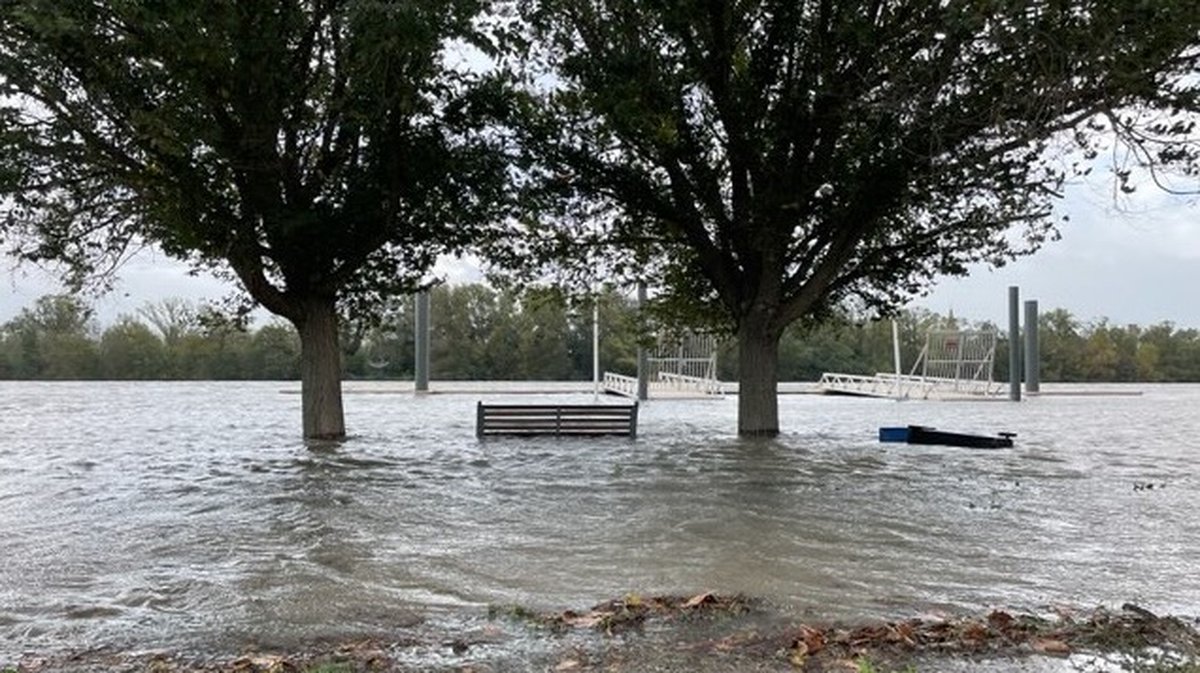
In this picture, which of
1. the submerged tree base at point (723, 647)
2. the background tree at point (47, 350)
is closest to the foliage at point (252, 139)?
the submerged tree base at point (723, 647)

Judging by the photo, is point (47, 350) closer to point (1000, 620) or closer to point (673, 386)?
point (673, 386)

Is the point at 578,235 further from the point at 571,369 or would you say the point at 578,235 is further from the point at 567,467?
the point at 571,369

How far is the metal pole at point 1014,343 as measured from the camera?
2744cm

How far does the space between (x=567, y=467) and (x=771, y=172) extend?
4816mm

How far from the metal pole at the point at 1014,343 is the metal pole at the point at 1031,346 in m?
0.75

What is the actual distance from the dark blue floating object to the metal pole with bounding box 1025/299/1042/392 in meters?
16.4

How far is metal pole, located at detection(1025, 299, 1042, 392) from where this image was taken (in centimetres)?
2891

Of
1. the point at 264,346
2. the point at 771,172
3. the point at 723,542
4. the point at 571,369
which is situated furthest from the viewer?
the point at 571,369

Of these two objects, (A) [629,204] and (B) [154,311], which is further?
(B) [154,311]

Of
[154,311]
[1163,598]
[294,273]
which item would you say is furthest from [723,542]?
[154,311]

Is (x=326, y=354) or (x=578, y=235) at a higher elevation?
(x=578, y=235)

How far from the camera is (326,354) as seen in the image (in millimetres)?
13250

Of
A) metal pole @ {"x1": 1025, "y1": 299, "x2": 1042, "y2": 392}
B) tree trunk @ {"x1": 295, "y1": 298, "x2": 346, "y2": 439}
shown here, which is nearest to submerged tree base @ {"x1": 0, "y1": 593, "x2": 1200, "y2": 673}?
tree trunk @ {"x1": 295, "y1": 298, "x2": 346, "y2": 439}

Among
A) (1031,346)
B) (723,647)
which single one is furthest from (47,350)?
(723,647)
